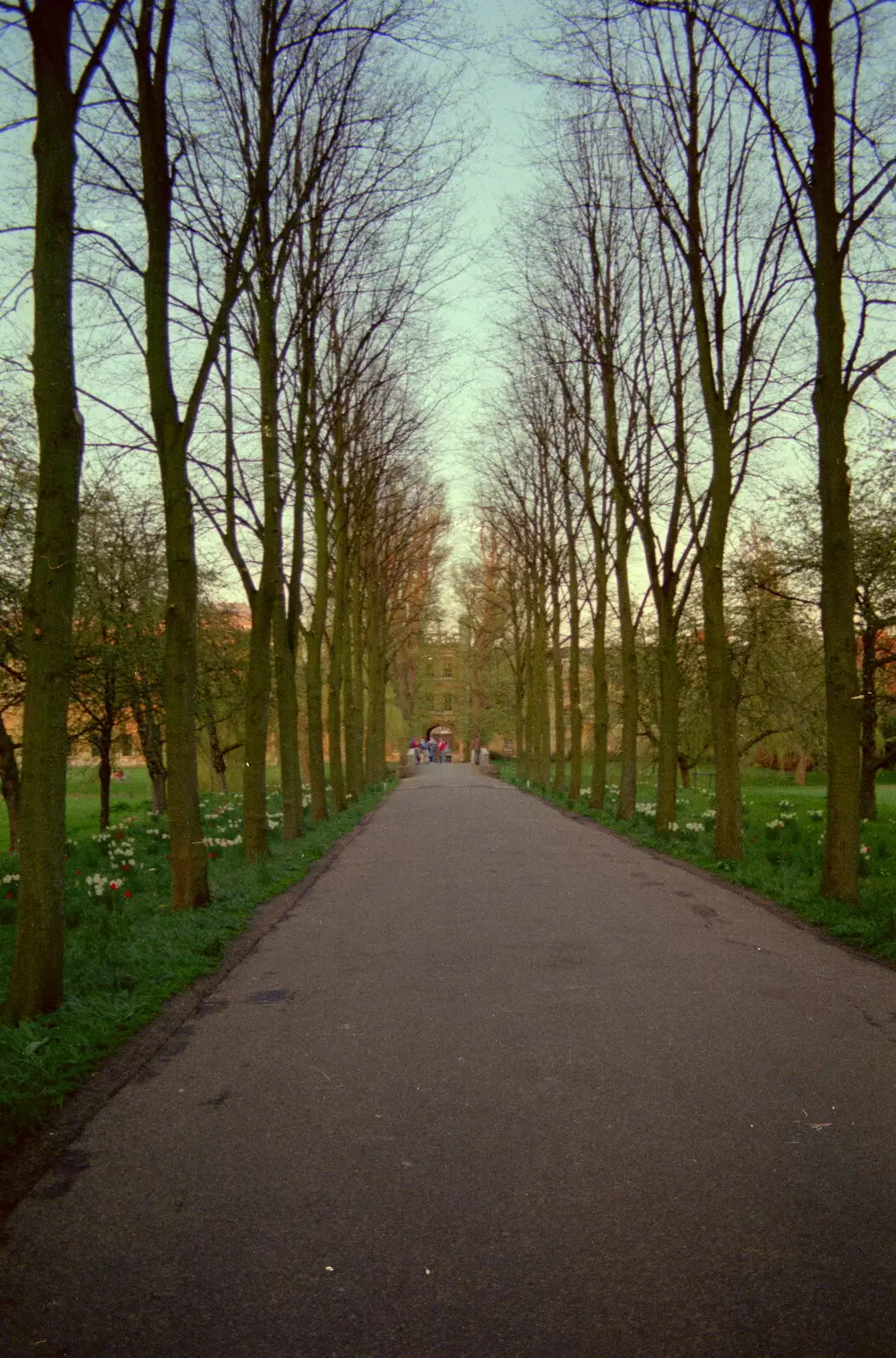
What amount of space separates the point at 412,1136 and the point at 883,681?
1965cm

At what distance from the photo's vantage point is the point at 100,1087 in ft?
13.8

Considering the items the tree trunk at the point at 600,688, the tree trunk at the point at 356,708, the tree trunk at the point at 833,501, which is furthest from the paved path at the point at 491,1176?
the tree trunk at the point at 356,708

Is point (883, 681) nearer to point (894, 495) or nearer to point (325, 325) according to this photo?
point (894, 495)

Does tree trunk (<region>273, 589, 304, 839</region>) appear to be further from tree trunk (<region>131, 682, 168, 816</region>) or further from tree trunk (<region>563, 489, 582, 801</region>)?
tree trunk (<region>563, 489, 582, 801</region>)

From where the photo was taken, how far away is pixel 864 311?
9680 mm

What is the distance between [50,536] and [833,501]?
6.98 m

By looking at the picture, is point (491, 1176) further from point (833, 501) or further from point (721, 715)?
point (721, 715)

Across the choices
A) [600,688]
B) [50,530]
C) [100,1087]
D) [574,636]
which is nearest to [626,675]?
[600,688]

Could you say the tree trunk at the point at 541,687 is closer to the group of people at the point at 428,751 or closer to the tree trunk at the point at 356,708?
the tree trunk at the point at 356,708

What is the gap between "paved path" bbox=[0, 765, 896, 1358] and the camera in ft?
8.05

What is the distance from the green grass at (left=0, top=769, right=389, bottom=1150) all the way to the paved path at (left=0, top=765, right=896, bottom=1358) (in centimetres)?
38

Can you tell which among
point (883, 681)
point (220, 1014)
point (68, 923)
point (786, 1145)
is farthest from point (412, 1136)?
point (883, 681)

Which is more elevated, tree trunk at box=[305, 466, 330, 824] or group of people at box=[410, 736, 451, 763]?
tree trunk at box=[305, 466, 330, 824]

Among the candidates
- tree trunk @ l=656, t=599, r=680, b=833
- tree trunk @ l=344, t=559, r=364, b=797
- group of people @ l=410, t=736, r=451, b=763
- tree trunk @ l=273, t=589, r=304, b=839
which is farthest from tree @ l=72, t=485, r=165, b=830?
group of people @ l=410, t=736, r=451, b=763
